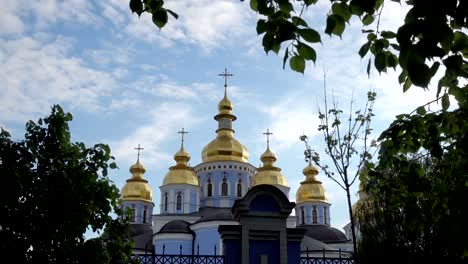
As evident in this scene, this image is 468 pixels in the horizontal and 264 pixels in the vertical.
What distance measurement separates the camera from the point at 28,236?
7.62 m

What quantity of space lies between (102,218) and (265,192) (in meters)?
5.52

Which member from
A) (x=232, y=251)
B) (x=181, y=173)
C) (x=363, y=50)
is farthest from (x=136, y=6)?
(x=181, y=173)

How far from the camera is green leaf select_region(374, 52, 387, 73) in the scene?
331cm

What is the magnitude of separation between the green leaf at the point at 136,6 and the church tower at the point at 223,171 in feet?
124

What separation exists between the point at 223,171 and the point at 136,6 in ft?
126

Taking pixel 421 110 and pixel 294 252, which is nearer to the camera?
pixel 421 110

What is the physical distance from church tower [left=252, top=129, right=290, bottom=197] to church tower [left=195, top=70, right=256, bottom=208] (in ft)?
2.25

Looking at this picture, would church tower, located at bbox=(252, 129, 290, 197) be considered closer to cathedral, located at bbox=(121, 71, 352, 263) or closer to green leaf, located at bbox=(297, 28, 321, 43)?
cathedral, located at bbox=(121, 71, 352, 263)

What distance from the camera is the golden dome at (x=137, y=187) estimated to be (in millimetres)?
43500

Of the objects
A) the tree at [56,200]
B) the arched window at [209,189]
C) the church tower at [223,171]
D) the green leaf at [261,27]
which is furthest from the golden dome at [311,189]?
the green leaf at [261,27]

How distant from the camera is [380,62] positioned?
11.0 ft

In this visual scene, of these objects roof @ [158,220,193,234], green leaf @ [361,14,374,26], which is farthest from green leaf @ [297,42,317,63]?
roof @ [158,220,193,234]

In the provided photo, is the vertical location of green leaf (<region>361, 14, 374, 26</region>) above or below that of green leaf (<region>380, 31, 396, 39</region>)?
above

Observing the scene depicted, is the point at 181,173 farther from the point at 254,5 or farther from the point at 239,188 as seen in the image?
the point at 254,5
